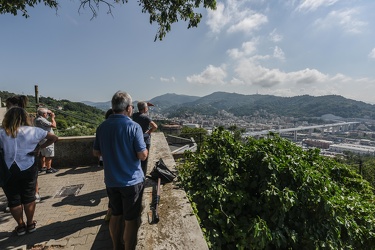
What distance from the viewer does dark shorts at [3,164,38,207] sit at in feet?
8.68

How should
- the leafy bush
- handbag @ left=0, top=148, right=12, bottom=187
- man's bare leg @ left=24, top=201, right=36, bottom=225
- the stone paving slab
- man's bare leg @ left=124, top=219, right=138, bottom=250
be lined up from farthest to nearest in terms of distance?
man's bare leg @ left=24, top=201, right=36, bottom=225, the stone paving slab, handbag @ left=0, top=148, right=12, bottom=187, the leafy bush, man's bare leg @ left=124, top=219, right=138, bottom=250

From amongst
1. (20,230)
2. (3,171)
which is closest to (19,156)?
(3,171)

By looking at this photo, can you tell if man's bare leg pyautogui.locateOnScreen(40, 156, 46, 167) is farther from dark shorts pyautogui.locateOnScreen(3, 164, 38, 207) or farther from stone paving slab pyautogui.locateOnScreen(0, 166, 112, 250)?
dark shorts pyautogui.locateOnScreen(3, 164, 38, 207)

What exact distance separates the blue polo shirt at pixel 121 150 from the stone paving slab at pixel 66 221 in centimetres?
116

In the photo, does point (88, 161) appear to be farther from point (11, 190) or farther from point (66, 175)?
point (11, 190)

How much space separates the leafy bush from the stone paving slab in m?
1.38

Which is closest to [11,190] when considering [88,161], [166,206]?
[166,206]

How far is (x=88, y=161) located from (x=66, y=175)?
877 mm

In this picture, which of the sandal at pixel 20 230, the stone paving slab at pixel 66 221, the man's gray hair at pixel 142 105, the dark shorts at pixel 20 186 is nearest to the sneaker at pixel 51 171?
the stone paving slab at pixel 66 221

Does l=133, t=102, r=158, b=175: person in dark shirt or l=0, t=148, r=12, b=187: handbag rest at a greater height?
l=133, t=102, r=158, b=175: person in dark shirt

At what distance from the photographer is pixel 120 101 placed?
217 cm

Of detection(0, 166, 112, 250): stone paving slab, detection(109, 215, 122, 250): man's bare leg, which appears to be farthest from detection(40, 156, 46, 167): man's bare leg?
detection(109, 215, 122, 250): man's bare leg

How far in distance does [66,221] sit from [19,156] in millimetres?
1299

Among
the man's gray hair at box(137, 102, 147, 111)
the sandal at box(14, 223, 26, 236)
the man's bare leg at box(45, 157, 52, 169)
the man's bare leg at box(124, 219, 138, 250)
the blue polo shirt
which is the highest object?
the man's gray hair at box(137, 102, 147, 111)
